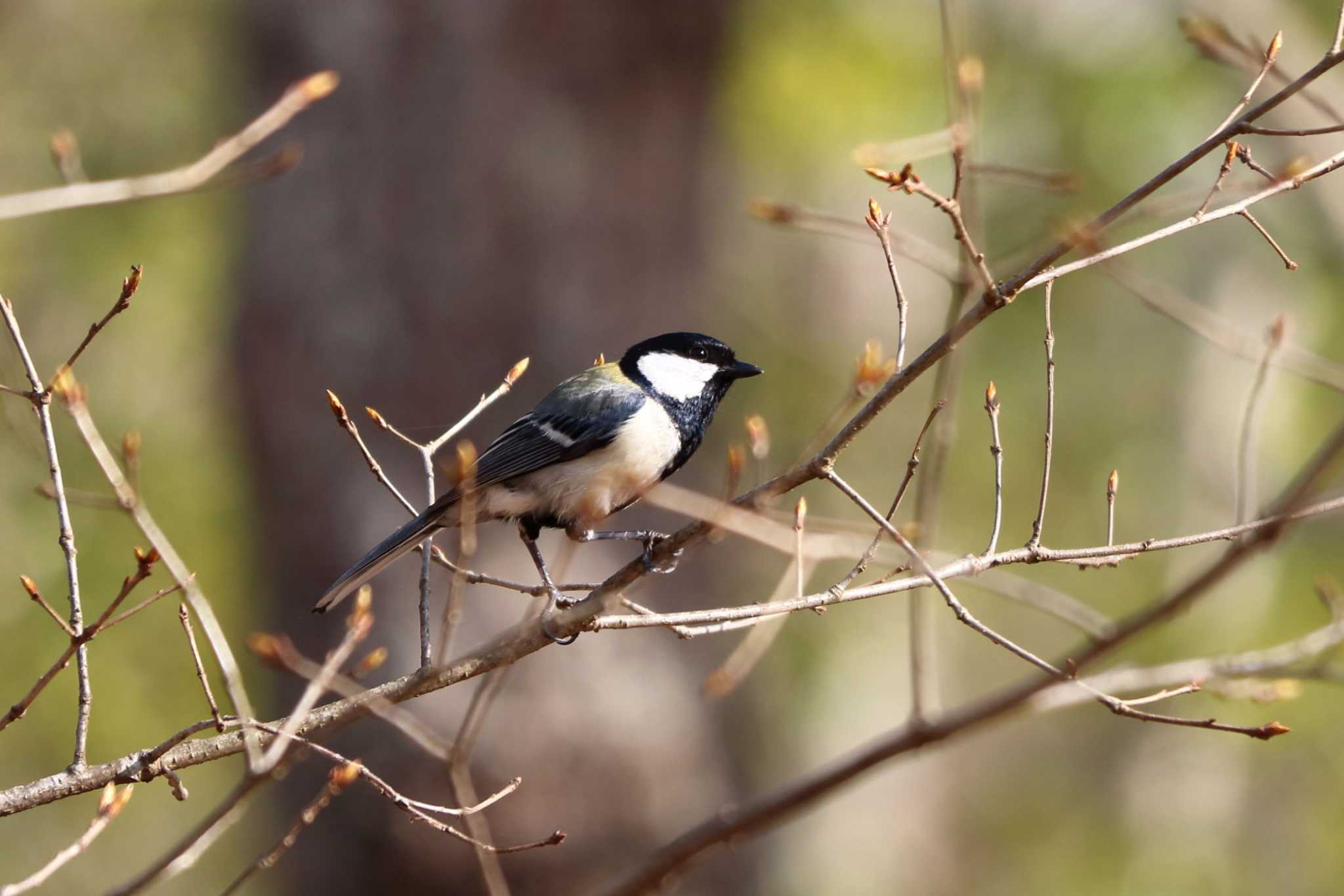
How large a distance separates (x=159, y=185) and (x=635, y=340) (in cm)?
377

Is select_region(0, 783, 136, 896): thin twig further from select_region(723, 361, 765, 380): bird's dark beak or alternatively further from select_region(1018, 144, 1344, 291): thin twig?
select_region(723, 361, 765, 380): bird's dark beak

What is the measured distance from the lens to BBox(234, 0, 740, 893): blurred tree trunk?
5402 millimetres

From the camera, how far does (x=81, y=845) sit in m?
2.02

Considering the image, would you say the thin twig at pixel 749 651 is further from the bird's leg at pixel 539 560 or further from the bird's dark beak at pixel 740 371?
the bird's dark beak at pixel 740 371

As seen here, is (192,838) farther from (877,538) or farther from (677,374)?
(677,374)

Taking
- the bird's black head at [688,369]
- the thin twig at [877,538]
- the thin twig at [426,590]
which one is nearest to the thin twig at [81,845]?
the thin twig at [426,590]

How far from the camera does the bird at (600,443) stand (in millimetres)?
3797

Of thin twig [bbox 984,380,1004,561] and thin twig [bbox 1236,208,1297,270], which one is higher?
thin twig [bbox 1236,208,1297,270]

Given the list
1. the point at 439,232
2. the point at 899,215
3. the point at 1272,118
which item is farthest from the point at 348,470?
the point at 899,215

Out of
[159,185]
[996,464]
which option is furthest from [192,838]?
[996,464]

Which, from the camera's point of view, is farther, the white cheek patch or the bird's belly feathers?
the white cheek patch

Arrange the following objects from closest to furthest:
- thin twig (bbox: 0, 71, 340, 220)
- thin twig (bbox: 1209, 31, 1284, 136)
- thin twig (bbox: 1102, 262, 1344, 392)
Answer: thin twig (bbox: 0, 71, 340, 220) < thin twig (bbox: 1209, 31, 1284, 136) < thin twig (bbox: 1102, 262, 1344, 392)

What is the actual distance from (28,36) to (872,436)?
802 centimetres

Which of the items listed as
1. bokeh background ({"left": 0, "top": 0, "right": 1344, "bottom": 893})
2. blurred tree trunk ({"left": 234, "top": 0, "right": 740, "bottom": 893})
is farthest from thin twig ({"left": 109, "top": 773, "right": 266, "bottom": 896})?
blurred tree trunk ({"left": 234, "top": 0, "right": 740, "bottom": 893})
